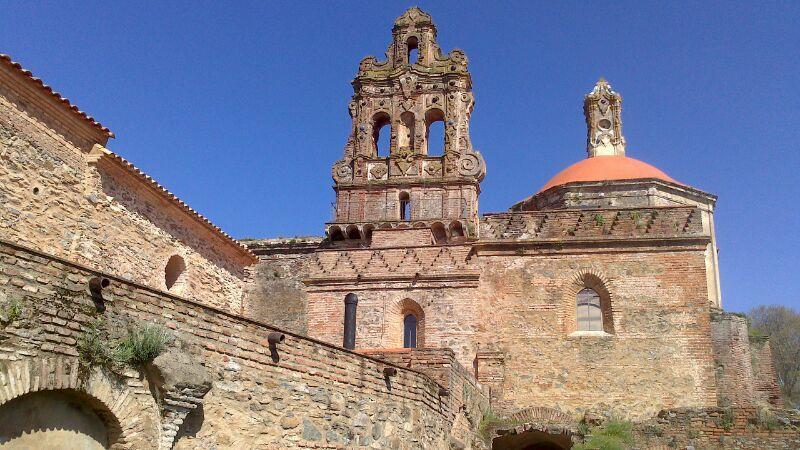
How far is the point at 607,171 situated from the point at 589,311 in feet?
46.1

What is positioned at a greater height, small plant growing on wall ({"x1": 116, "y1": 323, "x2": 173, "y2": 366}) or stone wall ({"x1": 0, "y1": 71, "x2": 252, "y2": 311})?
stone wall ({"x1": 0, "y1": 71, "x2": 252, "y2": 311})

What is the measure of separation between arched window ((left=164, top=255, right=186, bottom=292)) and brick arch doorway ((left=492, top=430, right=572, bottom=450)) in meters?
8.76

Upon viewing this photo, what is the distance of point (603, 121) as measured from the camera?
132 ft

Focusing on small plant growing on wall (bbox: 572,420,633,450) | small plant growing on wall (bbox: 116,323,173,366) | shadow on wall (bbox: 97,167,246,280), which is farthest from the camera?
shadow on wall (bbox: 97,167,246,280)

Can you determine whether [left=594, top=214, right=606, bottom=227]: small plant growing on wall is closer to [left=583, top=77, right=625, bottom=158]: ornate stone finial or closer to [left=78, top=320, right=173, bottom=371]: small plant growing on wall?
[left=78, top=320, right=173, bottom=371]: small plant growing on wall

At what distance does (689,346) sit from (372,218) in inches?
476

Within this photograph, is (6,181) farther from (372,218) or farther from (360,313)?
(372,218)

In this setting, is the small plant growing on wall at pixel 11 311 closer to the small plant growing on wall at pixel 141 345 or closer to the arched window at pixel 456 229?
the small plant growing on wall at pixel 141 345

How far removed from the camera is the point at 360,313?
2127 cm

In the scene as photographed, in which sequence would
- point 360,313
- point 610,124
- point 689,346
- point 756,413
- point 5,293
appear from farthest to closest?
point 610,124, point 360,313, point 689,346, point 756,413, point 5,293

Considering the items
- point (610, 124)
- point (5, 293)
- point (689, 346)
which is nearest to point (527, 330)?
point (689, 346)

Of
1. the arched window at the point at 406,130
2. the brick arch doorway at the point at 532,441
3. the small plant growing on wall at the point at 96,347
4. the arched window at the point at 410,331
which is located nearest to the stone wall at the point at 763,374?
the brick arch doorway at the point at 532,441

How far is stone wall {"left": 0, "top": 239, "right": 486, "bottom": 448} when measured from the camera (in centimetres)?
801

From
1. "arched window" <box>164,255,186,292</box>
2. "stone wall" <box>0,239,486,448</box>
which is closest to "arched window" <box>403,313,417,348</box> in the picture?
"arched window" <box>164,255,186,292</box>
